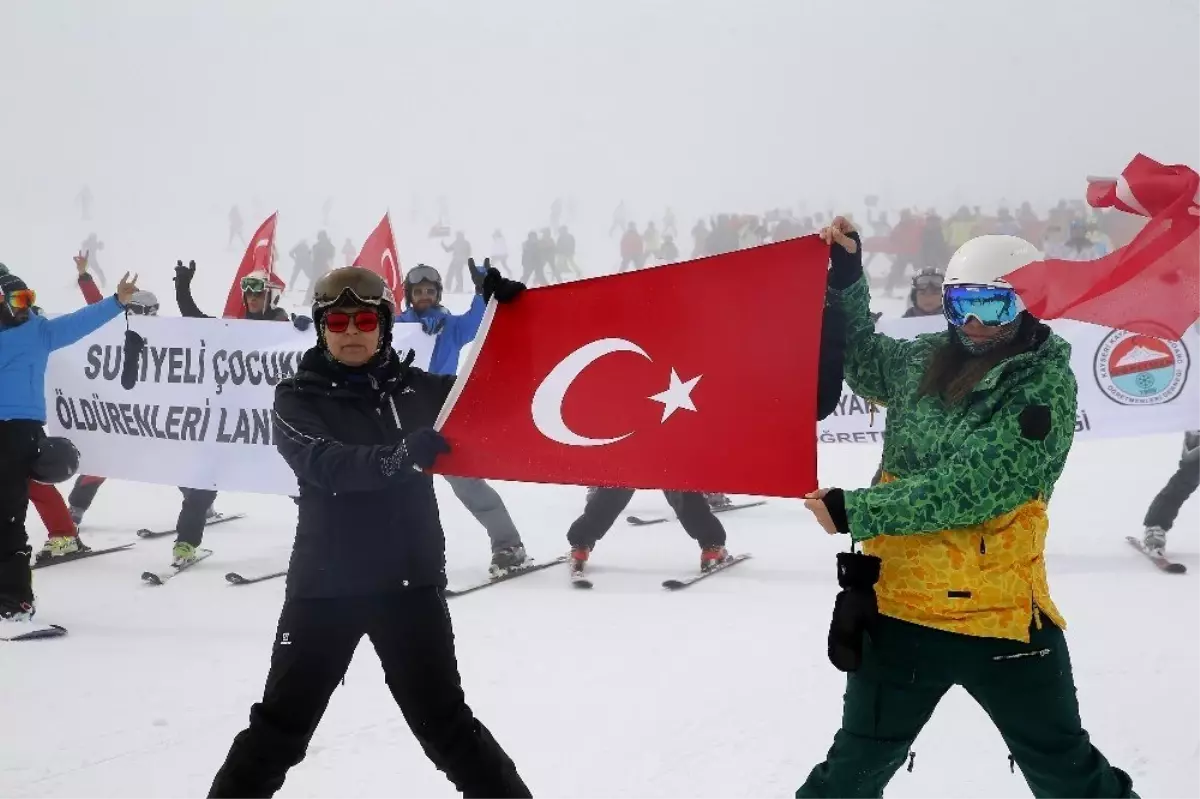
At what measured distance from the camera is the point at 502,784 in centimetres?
274

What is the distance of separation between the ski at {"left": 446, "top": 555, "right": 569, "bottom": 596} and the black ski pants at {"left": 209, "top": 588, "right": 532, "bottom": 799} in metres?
3.18

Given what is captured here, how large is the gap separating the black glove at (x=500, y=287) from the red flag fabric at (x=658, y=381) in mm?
46

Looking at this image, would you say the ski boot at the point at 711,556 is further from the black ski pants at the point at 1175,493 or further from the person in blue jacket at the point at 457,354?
the black ski pants at the point at 1175,493

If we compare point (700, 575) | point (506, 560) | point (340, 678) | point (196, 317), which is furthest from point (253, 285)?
point (340, 678)

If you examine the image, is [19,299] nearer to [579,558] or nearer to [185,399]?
[185,399]

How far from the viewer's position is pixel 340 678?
2.80m

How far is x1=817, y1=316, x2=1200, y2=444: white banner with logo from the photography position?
7.11 metres

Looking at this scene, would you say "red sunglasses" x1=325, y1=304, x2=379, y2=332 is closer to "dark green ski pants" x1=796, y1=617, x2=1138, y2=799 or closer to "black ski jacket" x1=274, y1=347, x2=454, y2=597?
"black ski jacket" x1=274, y1=347, x2=454, y2=597

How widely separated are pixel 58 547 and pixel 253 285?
209 centimetres

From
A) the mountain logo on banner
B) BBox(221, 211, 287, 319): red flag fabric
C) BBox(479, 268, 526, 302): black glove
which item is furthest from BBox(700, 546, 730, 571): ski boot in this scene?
BBox(479, 268, 526, 302): black glove

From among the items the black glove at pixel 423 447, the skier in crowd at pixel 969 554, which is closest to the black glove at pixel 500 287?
the black glove at pixel 423 447

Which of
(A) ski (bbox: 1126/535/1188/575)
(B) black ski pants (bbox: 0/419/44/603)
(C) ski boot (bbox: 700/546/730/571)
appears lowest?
(A) ski (bbox: 1126/535/1188/575)

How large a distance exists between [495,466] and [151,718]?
2.15 meters

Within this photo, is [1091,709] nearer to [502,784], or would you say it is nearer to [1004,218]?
[502,784]
